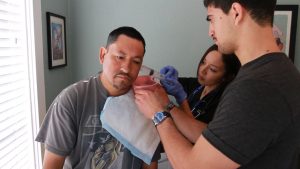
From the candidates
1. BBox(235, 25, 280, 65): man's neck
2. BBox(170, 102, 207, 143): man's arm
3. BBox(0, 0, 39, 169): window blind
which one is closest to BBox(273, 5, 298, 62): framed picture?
BBox(170, 102, 207, 143): man's arm

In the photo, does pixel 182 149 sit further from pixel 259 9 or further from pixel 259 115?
pixel 259 9

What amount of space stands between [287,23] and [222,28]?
5.51 feet

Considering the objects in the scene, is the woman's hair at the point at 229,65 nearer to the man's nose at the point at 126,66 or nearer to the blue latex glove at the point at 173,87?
the blue latex glove at the point at 173,87

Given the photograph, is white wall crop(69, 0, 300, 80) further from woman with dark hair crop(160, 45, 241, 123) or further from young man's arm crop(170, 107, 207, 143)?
young man's arm crop(170, 107, 207, 143)

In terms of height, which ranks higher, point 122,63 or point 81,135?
point 122,63

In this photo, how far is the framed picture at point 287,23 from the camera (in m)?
2.27

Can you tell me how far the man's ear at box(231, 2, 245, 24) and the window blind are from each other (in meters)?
1.23

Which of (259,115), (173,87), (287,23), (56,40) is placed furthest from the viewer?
(287,23)

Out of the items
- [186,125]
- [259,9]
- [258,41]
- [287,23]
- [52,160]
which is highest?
[287,23]

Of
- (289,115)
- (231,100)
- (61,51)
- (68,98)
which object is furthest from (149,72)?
(61,51)

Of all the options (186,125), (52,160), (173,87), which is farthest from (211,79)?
(52,160)

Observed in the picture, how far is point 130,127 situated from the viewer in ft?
3.81

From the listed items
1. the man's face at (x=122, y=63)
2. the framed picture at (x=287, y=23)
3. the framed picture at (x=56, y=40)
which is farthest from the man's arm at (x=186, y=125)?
the framed picture at (x=287, y=23)

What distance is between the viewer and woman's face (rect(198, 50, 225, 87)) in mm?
1567
